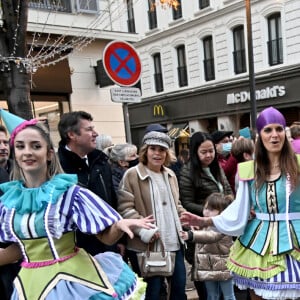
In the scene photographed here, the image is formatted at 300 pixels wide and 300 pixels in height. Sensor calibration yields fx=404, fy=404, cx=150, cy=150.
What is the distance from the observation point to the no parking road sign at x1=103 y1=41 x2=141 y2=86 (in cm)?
466

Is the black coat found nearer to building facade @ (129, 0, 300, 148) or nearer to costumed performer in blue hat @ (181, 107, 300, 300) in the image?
costumed performer in blue hat @ (181, 107, 300, 300)

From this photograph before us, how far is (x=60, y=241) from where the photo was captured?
224 cm

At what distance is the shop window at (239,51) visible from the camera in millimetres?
18016

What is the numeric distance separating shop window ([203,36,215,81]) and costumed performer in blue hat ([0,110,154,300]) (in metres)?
17.8

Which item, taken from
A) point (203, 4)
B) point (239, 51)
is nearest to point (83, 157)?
point (239, 51)

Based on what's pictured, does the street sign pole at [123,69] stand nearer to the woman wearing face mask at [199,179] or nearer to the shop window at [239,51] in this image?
the woman wearing face mask at [199,179]

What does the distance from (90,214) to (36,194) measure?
12.6 inches

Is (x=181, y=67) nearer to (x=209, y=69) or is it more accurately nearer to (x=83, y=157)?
(x=209, y=69)

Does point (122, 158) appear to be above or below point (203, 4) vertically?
below

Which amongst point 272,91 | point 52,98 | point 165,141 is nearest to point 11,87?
point 165,141

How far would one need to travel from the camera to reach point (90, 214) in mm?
2248

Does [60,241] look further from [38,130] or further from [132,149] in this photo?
[132,149]

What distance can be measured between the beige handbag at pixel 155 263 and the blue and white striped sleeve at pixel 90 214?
1.14 m

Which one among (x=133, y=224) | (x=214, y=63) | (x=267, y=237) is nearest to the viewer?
(x=133, y=224)
